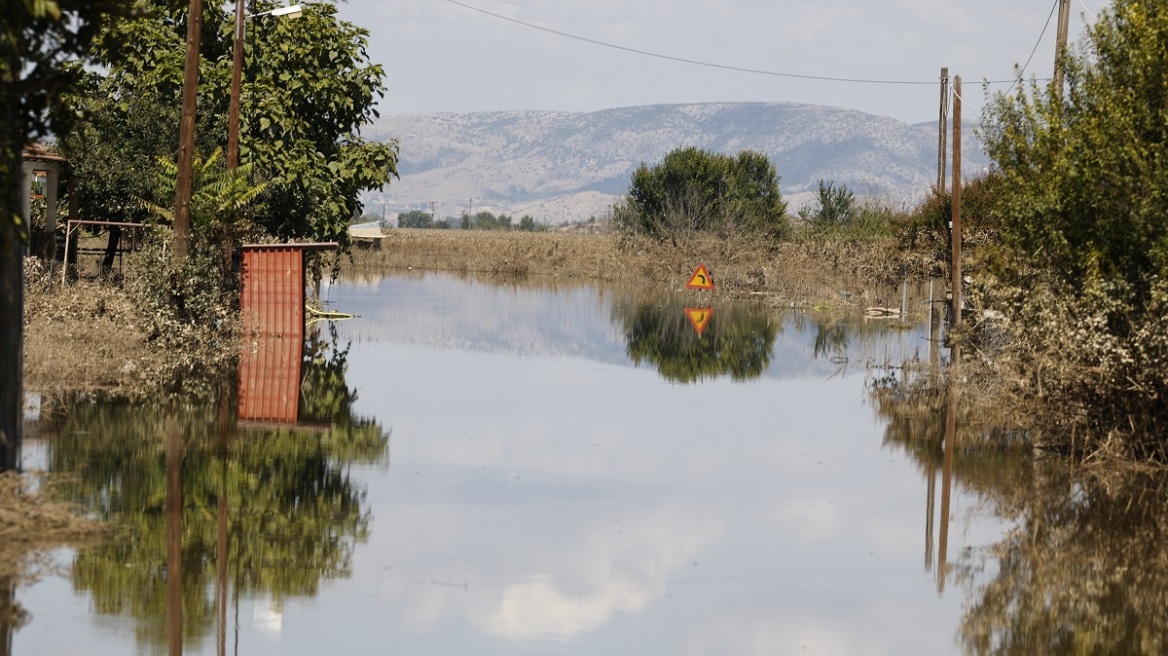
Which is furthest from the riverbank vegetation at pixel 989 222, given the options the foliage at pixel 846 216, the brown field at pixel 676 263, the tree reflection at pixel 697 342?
the foliage at pixel 846 216

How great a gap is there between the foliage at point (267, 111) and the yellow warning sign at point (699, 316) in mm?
10070

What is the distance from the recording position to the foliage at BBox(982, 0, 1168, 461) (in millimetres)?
17922

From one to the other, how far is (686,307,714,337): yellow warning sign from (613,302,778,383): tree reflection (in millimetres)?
180

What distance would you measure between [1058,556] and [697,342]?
27.3 metres

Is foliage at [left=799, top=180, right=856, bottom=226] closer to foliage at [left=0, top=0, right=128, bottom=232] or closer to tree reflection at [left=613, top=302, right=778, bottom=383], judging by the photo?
tree reflection at [left=613, top=302, right=778, bottom=383]

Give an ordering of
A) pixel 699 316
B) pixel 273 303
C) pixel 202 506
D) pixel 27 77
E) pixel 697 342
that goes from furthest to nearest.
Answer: pixel 699 316, pixel 697 342, pixel 273 303, pixel 202 506, pixel 27 77

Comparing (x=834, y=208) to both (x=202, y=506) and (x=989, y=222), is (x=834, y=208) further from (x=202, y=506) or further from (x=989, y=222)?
(x=202, y=506)

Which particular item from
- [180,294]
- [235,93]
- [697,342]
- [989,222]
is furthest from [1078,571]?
[697,342]

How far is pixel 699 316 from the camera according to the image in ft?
172

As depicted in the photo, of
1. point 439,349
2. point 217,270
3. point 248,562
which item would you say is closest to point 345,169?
point 439,349

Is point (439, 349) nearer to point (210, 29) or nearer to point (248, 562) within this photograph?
point (210, 29)

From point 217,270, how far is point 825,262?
45104 millimetres

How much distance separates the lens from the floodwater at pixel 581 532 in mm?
10312

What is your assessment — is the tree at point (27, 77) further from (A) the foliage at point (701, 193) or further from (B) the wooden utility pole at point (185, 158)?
(A) the foliage at point (701, 193)
